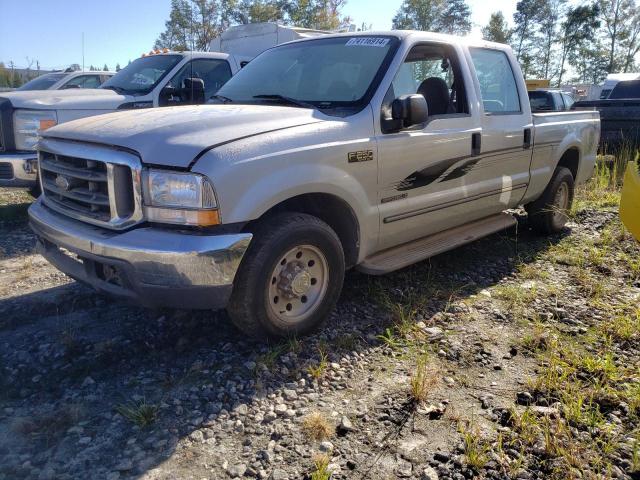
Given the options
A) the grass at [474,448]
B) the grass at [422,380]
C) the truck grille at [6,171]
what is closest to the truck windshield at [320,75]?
the grass at [422,380]

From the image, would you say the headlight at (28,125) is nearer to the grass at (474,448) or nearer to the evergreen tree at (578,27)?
the grass at (474,448)

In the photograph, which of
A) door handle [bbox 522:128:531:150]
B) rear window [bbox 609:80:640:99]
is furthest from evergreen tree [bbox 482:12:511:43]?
door handle [bbox 522:128:531:150]

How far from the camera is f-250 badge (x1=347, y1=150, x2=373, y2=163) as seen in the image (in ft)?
10.8

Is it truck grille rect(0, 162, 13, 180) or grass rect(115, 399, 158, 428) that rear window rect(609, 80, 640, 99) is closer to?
truck grille rect(0, 162, 13, 180)

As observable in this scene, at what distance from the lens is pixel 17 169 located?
18.9ft

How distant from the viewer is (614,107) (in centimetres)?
945

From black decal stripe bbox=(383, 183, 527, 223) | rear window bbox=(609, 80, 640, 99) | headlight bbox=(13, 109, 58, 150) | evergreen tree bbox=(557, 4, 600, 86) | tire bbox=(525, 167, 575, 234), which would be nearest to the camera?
black decal stripe bbox=(383, 183, 527, 223)

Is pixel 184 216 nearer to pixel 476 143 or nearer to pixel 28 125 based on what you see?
pixel 476 143

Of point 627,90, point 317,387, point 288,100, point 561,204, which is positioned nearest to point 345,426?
point 317,387

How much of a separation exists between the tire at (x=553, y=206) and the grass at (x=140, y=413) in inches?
173

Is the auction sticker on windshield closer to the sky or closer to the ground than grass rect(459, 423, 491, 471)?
closer to the sky

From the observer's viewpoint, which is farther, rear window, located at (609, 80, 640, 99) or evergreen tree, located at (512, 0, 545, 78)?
evergreen tree, located at (512, 0, 545, 78)

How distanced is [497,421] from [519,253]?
2.92 m

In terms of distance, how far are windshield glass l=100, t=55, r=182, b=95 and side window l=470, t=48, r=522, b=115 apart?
416 cm
